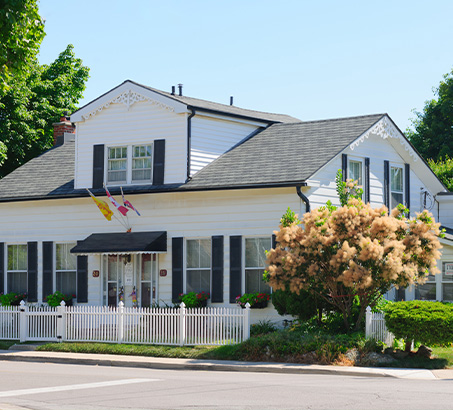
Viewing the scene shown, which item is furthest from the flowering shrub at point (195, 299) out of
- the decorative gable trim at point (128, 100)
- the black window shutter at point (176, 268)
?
the decorative gable trim at point (128, 100)

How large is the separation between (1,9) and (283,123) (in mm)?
16246

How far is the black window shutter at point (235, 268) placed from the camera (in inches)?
982

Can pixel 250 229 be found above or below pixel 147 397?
above

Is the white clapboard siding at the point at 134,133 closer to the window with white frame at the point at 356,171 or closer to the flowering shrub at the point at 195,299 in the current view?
the flowering shrub at the point at 195,299

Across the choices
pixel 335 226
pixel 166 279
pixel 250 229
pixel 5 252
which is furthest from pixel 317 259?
pixel 5 252

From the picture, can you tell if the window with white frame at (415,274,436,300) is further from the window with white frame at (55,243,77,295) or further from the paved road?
the window with white frame at (55,243,77,295)

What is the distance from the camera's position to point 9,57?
636 inches

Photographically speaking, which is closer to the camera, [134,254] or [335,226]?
[335,226]

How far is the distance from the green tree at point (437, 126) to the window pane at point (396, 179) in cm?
2388

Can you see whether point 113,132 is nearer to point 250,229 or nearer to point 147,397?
point 250,229

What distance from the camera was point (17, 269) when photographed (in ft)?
96.3

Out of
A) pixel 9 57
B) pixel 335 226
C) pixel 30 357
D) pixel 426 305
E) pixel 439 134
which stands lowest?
pixel 30 357

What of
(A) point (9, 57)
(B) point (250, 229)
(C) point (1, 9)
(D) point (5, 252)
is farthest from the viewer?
(D) point (5, 252)

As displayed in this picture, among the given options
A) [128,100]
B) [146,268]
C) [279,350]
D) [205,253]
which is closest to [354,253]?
[279,350]
